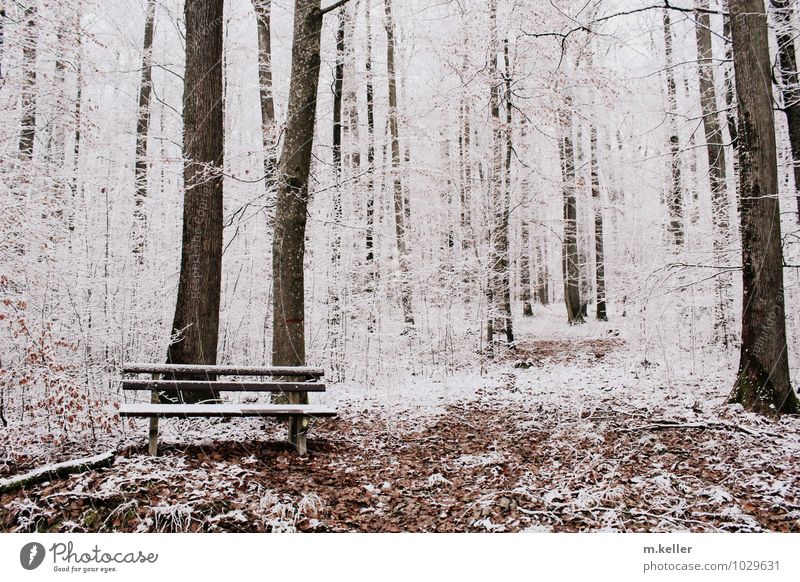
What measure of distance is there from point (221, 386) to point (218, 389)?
68 mm

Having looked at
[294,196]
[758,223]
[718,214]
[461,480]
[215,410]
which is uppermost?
[718,214]

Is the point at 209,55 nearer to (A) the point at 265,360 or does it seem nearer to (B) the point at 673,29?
(A) the point at 265,360

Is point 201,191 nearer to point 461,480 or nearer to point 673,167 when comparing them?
point 461,480

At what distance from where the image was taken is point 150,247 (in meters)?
7.86

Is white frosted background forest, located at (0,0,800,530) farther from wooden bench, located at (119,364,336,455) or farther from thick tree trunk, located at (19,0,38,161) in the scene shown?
wooden bench, located at (119,364,336,455)

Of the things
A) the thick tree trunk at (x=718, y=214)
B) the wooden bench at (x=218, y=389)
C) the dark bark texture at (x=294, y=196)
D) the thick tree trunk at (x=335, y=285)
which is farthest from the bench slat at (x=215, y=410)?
the thick tree trunk at (x=718, y=214)

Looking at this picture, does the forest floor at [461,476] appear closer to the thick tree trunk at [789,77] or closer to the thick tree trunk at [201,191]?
the thick tree trunk at [201,191]

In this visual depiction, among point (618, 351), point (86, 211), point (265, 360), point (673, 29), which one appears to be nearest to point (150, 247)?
point (86, 211)

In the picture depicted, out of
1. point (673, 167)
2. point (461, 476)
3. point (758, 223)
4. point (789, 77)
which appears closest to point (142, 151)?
point (461, 476)

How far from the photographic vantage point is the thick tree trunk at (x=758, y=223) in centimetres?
489

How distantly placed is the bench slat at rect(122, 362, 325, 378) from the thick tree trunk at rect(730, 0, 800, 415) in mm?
4421

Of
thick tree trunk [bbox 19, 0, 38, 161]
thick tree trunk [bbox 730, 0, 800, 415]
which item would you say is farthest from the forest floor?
thick tree trunk [bbox 19, 0, 38, 161]

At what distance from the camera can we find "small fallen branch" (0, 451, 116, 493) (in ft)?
10.6

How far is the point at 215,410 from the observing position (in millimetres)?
3988
